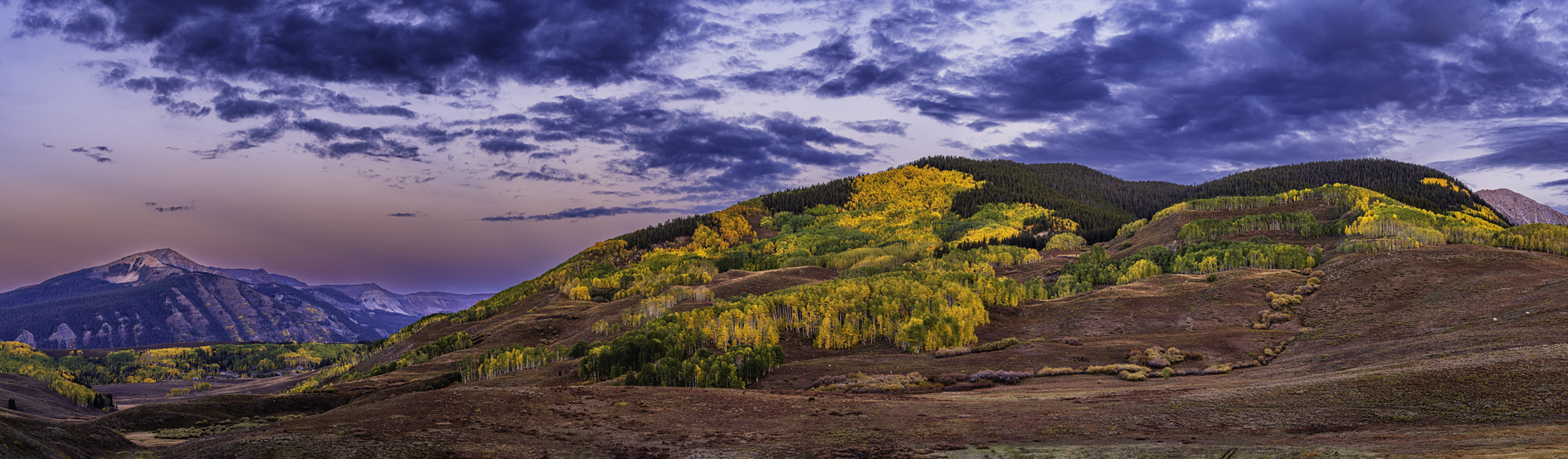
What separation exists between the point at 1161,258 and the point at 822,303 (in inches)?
3146

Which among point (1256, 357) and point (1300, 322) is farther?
point (1300, 322)

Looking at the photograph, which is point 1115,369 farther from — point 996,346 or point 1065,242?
point 1065,242

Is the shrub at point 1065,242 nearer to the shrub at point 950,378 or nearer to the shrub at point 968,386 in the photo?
the shrub at point 950,378

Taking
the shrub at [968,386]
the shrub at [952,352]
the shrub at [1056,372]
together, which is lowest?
the shrub at [968,386]

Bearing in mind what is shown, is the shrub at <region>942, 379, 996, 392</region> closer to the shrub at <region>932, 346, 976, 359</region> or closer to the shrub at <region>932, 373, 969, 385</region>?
the shrub at <region>932, 373, 969, 385</region>

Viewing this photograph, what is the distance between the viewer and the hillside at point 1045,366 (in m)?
25.7

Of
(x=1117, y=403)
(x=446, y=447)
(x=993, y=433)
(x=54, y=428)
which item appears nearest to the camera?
(x=54, y=428)

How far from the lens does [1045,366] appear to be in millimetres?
58375

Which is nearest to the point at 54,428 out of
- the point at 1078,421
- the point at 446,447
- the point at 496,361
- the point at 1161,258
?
the point at 446,447

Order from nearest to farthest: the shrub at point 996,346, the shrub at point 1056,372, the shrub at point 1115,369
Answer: the shrub at point 1115,369, the shrub at point 1056,372, the shrub at point 996,346

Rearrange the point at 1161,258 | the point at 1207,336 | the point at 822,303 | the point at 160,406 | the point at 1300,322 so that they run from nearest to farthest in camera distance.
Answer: the point at 160,406 < the point at 1207,336 < the point at 1300,322 < the point at 822,303 < the point at 1161,258

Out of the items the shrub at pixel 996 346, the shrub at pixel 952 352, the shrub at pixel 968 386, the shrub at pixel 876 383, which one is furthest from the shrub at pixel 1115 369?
the shrub at pixel 952 352

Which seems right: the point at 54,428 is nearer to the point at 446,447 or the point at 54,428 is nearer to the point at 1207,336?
the point at 446,447

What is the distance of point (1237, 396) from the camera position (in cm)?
3275
